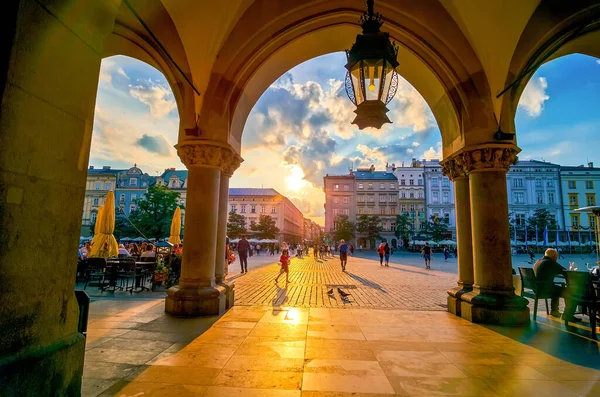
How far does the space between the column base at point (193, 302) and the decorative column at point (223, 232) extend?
0.55 metres

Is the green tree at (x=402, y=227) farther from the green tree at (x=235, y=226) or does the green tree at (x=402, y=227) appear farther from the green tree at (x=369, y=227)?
the green tree at (x=235, y=226)

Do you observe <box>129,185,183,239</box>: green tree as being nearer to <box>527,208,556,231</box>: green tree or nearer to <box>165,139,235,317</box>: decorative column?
<box>165,139,235,317</box>: decorative column

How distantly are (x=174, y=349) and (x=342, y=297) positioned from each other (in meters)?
5.26

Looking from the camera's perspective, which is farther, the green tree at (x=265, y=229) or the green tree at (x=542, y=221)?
the green tree at (x=265, y=229)

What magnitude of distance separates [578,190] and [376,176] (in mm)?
39947

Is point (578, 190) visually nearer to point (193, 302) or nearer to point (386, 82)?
point (386, 82)

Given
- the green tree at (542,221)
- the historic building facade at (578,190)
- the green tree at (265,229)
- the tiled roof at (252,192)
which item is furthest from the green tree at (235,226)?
the historic building facade at (578,190)

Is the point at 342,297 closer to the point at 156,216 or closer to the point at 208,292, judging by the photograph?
the point at 208,292

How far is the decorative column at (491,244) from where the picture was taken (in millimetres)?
5738

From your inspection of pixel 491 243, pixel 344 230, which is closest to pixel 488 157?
pixel 491 243

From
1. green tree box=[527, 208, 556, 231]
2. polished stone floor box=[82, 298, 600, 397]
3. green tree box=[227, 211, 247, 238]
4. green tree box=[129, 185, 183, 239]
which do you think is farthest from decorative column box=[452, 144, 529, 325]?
green tree box=[527, 208, 556, 231]

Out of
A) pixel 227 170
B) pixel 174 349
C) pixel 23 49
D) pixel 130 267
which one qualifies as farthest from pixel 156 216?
pixel 23 49

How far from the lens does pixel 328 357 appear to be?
3855 millimetres

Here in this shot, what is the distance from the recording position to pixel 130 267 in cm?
877
